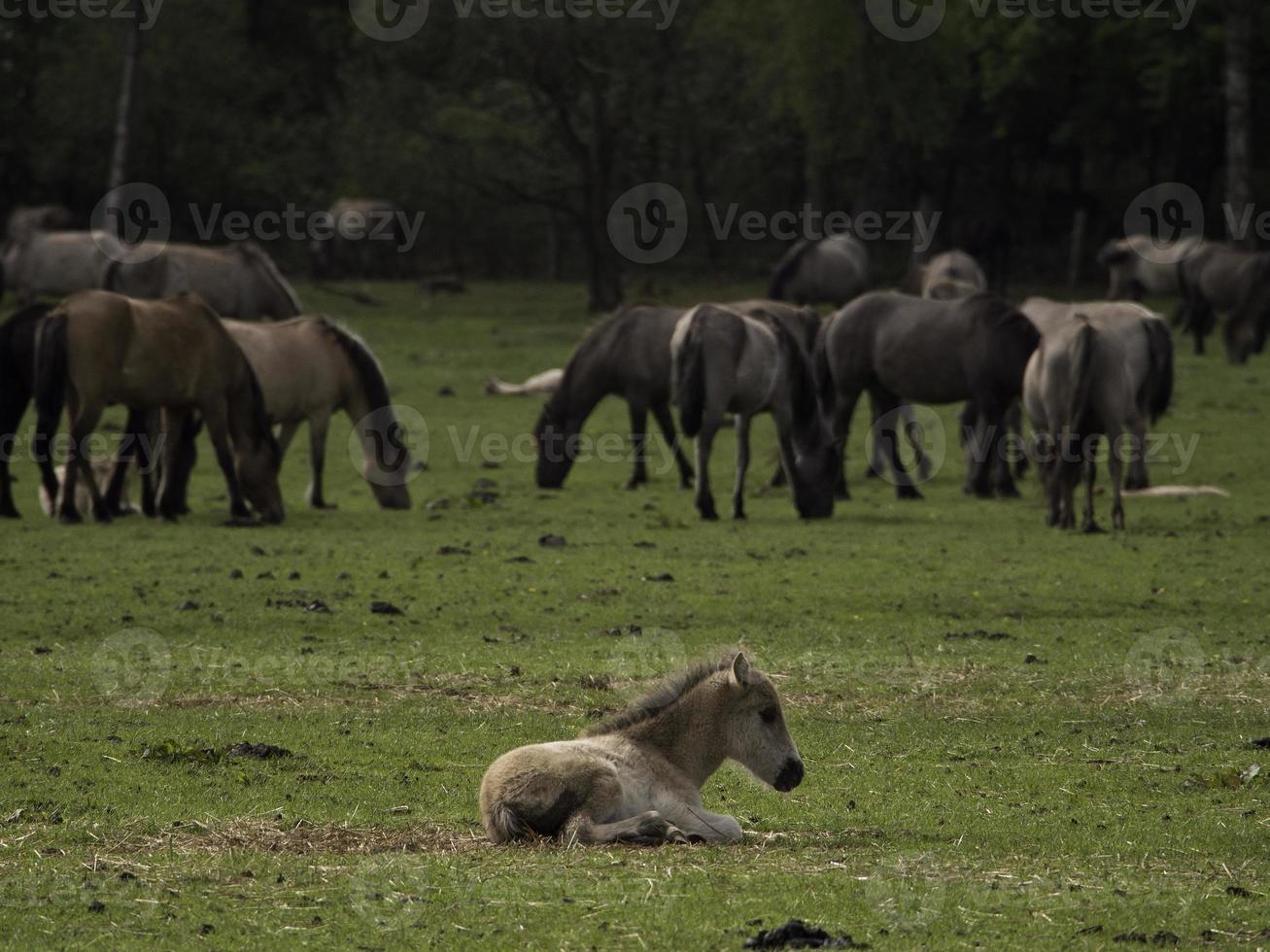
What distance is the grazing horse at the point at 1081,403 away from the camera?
16328 mm

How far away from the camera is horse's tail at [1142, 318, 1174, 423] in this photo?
18.3 metres

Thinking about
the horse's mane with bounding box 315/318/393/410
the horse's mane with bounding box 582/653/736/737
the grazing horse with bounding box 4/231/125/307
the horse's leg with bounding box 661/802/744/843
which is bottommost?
the horse's leg with bounding box 661/802/744/843

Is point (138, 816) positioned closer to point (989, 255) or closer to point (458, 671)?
point (458, 671)

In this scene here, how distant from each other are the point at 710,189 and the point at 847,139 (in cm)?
937

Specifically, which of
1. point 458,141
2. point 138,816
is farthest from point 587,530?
point 458,141

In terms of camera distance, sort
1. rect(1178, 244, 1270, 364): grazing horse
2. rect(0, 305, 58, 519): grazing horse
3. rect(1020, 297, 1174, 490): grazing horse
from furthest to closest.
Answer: rect(1178, 244, 1270, 364): grazing horse → rect(1020, 297, 1174, 490): grazing horse → rect(0, 305, 58, 519): grazing horse

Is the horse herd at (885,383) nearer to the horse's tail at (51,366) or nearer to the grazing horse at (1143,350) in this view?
the grazing horse at (1143,350)

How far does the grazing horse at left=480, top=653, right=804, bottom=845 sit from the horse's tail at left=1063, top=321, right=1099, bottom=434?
32.0ft

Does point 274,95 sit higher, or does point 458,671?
point 274,95

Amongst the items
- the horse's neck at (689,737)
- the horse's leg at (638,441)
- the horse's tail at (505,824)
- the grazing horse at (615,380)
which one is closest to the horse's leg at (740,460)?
the grazing horse at (615,380)

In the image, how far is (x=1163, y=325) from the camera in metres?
18.5

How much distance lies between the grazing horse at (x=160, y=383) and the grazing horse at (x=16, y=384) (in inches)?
11.8

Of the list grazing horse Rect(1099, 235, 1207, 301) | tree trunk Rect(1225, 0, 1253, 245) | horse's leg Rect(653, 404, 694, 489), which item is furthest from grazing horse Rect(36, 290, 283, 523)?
tree trunk Rect(1225, 0, 1253, 245)

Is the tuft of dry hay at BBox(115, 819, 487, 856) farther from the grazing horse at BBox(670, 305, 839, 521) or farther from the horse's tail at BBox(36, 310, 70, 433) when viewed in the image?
the grazing horse at BBox(670, 305, 839, 521)
